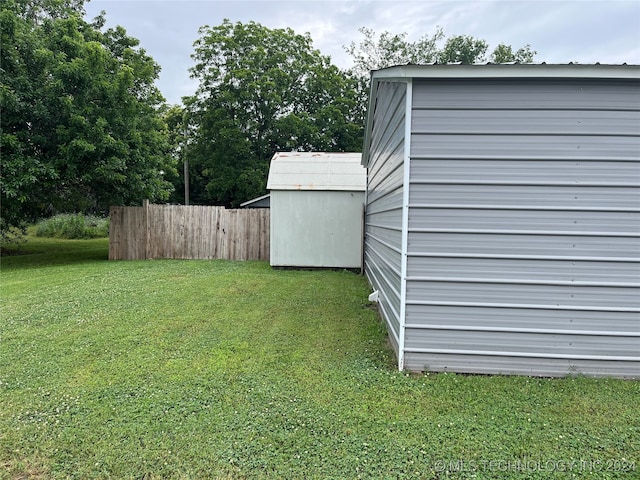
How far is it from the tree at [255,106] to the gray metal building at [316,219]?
11.3 meters

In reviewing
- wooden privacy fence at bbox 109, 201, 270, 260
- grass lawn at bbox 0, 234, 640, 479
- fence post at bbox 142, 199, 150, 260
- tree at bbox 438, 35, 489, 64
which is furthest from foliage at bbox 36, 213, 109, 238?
tree at bbox 438, 35, 489, 64

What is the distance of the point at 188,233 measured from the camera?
10461 mm

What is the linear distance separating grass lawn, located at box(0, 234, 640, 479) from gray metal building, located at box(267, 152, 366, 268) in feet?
13.2

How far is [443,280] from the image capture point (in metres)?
3.11

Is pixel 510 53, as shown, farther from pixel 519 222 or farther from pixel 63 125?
pixel 519 222

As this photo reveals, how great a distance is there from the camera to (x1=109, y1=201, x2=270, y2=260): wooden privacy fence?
34.0ft

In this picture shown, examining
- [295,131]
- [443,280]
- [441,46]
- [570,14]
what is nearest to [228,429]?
[443,280]

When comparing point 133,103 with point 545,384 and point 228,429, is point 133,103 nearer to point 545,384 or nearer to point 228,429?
point 228,429

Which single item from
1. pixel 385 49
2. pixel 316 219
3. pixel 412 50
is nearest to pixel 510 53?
pixel 412 50

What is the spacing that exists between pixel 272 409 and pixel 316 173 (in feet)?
22.2

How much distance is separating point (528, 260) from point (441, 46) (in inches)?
1042

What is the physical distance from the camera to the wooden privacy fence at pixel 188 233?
1036cm

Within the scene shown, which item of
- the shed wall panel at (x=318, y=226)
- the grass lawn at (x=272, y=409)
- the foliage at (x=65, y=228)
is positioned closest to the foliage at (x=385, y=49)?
the shed wall panel at (x=318, y=226)

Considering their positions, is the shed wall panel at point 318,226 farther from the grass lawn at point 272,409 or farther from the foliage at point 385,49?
the foliage at point 385,49
